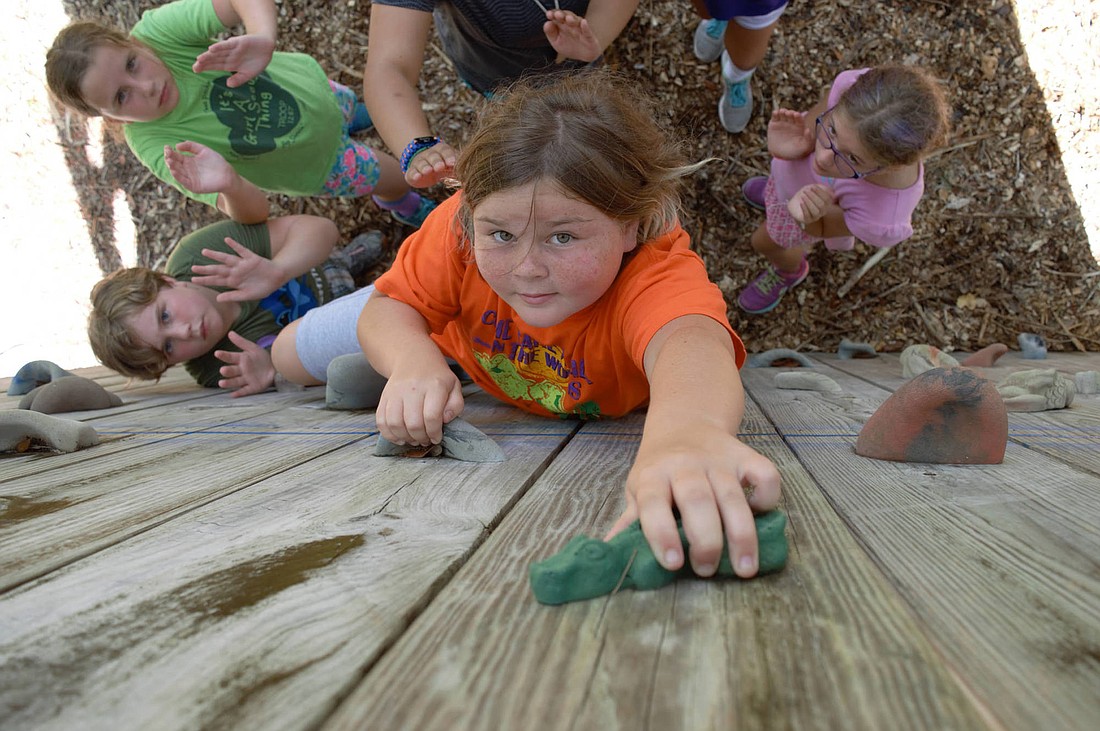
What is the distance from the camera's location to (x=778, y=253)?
10.3ft

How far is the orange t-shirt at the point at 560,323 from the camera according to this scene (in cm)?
151

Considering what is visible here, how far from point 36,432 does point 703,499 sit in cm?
157

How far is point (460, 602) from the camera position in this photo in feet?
2.46

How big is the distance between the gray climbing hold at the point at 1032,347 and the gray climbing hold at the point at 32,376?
12.7ft

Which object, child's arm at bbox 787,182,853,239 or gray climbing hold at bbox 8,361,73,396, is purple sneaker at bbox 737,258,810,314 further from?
gray climbing hold at bbox 8,361,73,396

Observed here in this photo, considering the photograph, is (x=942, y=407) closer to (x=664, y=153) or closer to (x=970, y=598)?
(x=970, y=598)

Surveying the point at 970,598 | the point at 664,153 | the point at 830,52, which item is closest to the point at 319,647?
the point at 970,598

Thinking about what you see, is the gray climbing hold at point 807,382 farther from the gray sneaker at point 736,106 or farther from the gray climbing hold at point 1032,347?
the gray sneaker at point 736,106

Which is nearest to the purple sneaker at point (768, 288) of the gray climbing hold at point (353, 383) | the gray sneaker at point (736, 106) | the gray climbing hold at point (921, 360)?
the gray sneaker at point (736, 106)

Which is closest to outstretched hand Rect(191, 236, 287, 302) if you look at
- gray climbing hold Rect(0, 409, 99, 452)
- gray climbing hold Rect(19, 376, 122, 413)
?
gray climbing hold Rect(19, 376, 122, 413)

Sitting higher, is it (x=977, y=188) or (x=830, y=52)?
(x=830, y=52)

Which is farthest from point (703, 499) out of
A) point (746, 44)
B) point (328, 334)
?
point (746, 44)

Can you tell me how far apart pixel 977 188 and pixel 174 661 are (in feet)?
12.0

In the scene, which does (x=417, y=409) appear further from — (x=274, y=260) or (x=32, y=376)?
(x=32, y=376)
